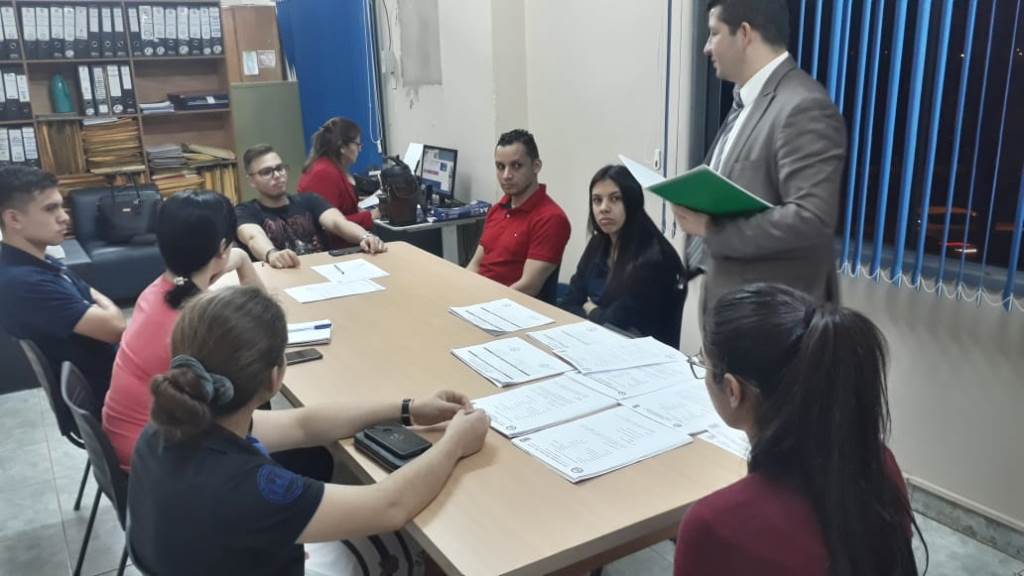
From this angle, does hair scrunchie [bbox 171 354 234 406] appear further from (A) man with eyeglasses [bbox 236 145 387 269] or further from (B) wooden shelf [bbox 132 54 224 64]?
(B) wooden shelf [bbox 132 54 224 64]

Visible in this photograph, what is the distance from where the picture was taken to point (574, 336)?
205 cm

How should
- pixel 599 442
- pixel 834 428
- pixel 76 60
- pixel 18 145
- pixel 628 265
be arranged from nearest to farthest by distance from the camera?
pixel 834 428
pixel 599 442
pixel 628 265
pixel 18 145
pixel 76 60

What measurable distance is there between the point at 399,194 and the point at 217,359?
2937mm

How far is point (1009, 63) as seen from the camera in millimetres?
2049

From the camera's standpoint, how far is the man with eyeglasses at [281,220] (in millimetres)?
3217

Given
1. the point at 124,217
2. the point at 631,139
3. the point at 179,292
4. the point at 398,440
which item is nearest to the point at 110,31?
the point at 124,217

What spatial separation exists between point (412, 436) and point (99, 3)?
493 cm

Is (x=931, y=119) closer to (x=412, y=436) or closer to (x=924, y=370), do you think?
(x=924, y=370)

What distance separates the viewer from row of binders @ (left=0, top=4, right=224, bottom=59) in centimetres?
491

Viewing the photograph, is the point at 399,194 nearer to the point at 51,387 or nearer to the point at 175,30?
the point at 51,387

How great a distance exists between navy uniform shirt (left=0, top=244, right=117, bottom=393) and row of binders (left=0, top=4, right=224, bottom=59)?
3432mm

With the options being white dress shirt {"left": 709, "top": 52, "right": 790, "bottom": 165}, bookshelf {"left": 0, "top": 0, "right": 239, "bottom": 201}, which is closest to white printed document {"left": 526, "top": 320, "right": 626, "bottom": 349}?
white dress shirt {"left": 709, "top": 52, "right": 790, "bottom": 165}

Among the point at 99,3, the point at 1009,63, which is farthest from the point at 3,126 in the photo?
the point at 1009,63

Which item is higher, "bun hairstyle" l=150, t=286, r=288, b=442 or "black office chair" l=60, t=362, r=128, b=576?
"bun hairstyle" l=150, t=286, r=288, b=442
